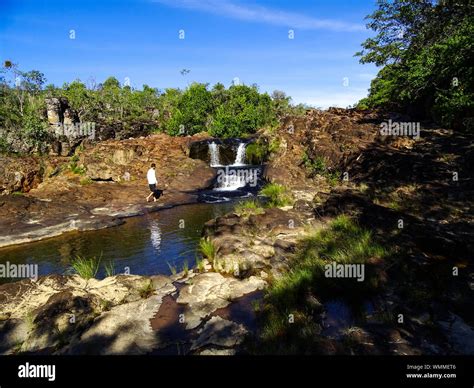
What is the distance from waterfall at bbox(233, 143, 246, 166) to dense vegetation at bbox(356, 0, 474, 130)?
12267 mm

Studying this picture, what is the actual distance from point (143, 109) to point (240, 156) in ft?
85.6

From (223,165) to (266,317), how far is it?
23223 mm

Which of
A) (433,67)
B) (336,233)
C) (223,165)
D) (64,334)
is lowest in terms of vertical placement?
(64,334)

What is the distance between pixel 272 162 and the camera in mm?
24328

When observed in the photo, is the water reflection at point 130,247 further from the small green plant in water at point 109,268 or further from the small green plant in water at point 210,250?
the small green plant in water at point 210,250

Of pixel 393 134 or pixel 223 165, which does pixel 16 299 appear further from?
pixel 223 165

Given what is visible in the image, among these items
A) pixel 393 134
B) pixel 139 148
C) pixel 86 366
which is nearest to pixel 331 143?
pixel 393 134

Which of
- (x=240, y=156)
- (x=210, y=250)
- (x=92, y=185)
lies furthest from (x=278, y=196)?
(x=240, y=156)

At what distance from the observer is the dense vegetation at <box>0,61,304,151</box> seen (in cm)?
3647

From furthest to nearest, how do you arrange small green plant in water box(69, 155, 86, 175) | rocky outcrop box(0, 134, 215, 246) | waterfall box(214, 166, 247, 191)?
1. small green plant in water box(69, 155, 86, 175)
2. waterfall box(214, 166, 247, 191)
3. rocky outcrop box(0, 134, 215, 246)

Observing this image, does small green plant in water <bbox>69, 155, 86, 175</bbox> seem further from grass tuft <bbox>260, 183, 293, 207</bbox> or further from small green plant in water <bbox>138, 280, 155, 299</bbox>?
small green plant in water <bbox>138, 280, 155, 299</bbox>

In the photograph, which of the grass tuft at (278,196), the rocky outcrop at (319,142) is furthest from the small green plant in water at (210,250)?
the rocky outcrop at (319,142)

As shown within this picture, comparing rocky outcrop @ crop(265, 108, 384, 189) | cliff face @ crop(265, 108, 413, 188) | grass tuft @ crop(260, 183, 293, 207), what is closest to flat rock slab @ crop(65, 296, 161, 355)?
grass tuft @ crop(260, 183, 293, 207)

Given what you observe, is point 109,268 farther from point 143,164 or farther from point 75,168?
point 75,168
